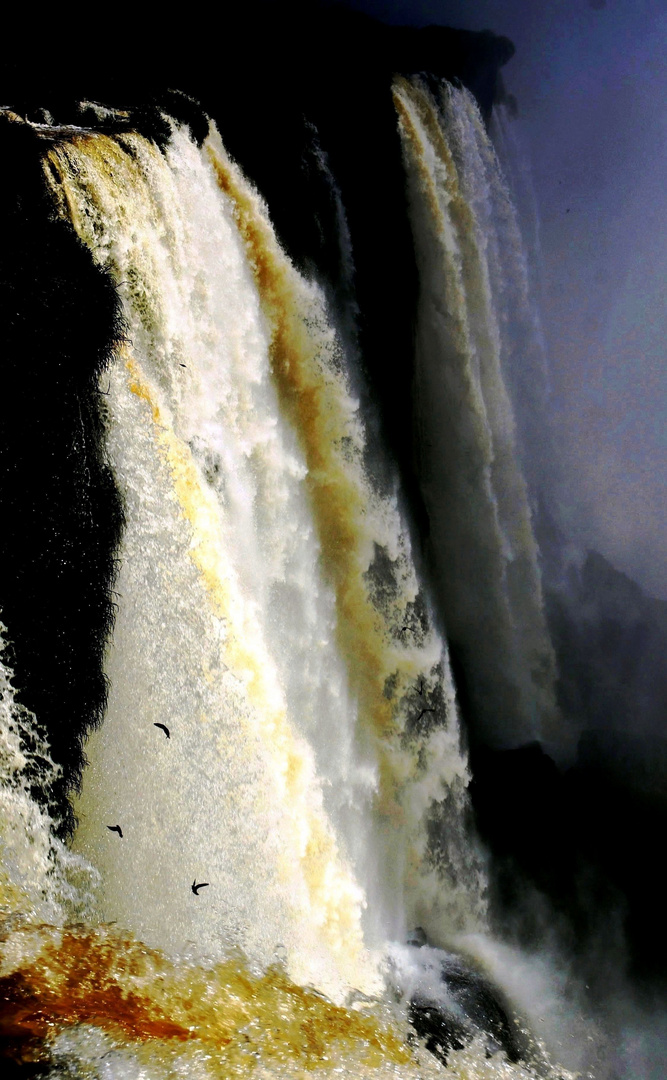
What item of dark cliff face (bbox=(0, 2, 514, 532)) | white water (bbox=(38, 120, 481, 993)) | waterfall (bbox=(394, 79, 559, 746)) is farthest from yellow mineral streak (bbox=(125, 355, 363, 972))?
waterfall (bbox=(394, 79, 559, 746))

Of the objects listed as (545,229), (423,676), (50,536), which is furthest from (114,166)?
(545,229)

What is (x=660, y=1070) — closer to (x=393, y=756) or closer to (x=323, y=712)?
(x=393, y=756)

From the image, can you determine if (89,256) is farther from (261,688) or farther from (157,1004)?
(157,1004)

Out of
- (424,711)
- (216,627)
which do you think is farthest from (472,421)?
(216,627)

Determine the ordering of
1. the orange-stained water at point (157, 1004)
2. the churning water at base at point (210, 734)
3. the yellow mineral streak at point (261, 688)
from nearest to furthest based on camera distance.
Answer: the orange-stained water at point (157, 1004)
the churning water at base at point (210, 734)
the yellow mineral streak at point (261, 688)

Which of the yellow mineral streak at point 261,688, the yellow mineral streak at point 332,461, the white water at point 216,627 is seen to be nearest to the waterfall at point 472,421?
the yellow mineral streak at point 332,461

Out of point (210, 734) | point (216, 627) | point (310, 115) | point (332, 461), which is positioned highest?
point (310, 115)

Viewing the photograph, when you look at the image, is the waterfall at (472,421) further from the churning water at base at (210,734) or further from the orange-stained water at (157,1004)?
the orange-stained water at (157,1004)

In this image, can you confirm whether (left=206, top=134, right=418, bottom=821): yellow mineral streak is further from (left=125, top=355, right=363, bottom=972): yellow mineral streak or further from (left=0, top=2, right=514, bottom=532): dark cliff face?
(left=125, top=355, right=363, bottom=972): yellow mineral streak
